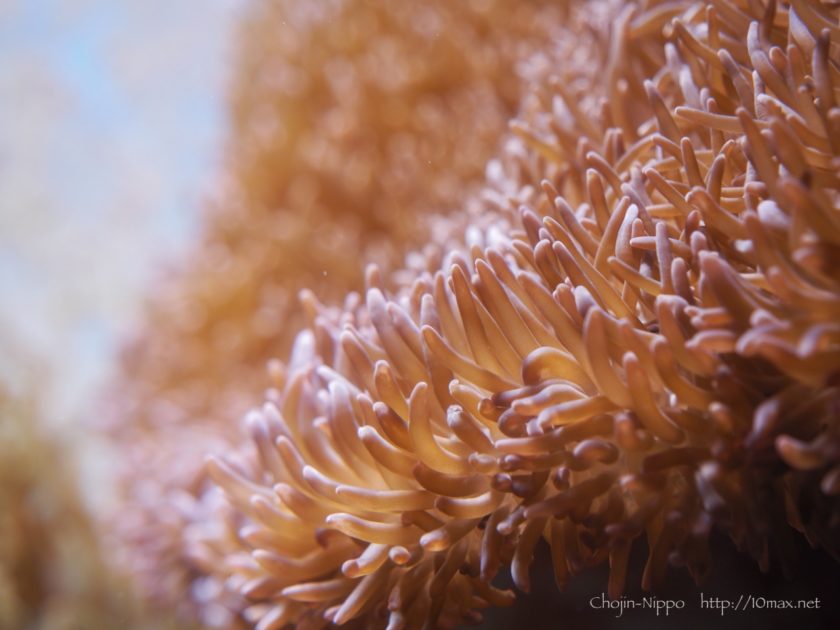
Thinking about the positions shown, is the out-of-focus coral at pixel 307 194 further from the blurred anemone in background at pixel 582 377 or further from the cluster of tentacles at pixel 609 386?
the cluster of tentacles at pixel 609 386

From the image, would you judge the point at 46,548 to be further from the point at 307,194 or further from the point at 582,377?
the point at 582,377

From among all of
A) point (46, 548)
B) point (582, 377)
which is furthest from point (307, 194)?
point (582, 377)

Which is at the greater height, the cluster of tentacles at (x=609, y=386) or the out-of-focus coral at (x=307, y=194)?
→ the out-of-focus coral at (x=307, y=194)

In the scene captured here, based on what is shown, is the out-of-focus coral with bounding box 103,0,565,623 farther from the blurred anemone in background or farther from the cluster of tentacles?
the cluster of tentacles

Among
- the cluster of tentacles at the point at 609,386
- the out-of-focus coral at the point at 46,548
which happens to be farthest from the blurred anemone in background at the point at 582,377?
the out-of-focus coral at the point at 46,548

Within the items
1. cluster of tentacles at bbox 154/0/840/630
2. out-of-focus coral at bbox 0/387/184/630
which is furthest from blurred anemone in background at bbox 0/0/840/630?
out-of-focus coral at bbox 0/387/184/630

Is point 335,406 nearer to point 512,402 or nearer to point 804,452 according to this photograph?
point 512,402
